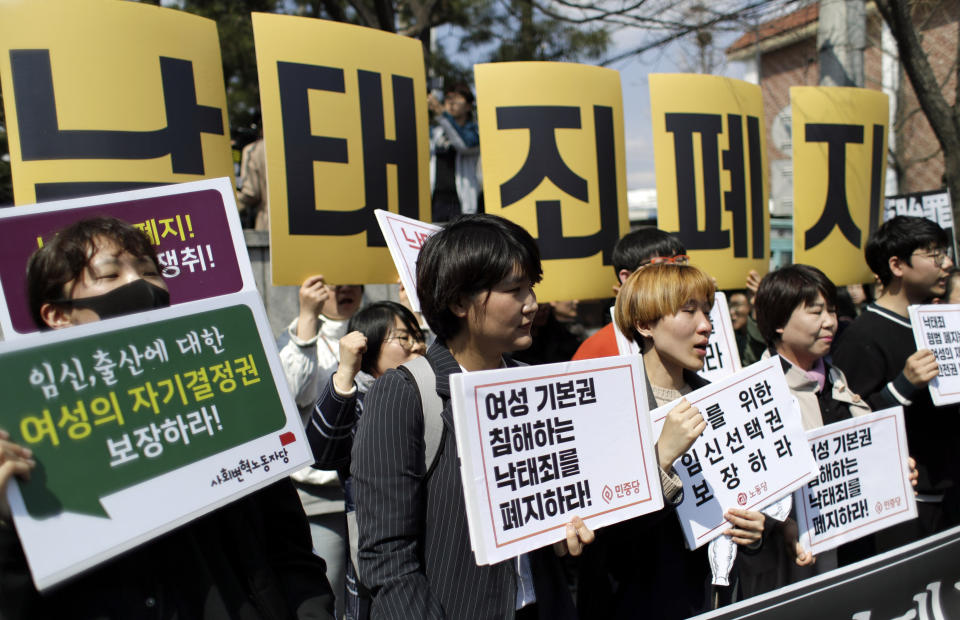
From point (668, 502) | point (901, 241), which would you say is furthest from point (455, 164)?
point (668, 502)

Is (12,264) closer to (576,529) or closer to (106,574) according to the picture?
(106,574)

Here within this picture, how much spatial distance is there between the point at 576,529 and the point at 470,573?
0.26 m

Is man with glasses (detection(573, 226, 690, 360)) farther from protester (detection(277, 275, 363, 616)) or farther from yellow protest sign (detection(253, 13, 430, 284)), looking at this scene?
protester (detection(277, 275, 363, 616))

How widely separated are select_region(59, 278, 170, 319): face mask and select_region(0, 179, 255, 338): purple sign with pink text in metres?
0.35

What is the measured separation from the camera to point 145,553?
1336mm

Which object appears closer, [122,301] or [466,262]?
[122,301]

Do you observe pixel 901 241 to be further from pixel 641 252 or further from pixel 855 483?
pixel 855 483

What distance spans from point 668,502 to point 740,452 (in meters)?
0.38

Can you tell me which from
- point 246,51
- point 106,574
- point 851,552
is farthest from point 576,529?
point 246,51

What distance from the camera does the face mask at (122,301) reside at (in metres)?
1.41

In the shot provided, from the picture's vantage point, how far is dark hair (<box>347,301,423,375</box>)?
2.77m

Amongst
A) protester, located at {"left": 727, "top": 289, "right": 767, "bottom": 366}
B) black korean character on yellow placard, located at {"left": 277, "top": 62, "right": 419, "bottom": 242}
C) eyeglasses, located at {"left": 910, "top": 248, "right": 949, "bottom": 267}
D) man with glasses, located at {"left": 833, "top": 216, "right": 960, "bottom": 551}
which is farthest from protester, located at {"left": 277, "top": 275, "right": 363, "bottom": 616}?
eyeglasses, located at {"left": 910, "top": 248, "right": 949, "bottom": 267}

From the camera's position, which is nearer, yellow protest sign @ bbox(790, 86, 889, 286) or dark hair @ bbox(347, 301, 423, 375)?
dark hair @ bbox(347, 301, 423, 375)

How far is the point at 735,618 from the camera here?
6.04ft
